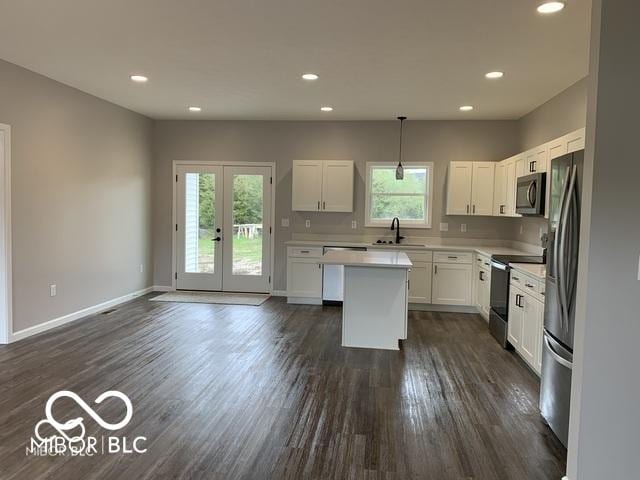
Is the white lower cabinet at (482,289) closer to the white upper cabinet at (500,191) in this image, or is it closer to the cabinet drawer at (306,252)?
the white upper cabinet at (500,191)

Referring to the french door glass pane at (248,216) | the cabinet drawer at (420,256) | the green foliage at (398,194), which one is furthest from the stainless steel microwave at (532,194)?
the french door glass pane at (248,216)

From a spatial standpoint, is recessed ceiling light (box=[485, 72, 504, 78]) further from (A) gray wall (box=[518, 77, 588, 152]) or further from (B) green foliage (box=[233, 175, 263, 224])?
(B) green foliage (box=[233, 175, 263, 224])

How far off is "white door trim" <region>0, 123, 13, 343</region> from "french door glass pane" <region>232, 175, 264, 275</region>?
3269 mm

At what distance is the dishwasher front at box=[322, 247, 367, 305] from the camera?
6539 mm

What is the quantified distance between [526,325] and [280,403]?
7.47ft

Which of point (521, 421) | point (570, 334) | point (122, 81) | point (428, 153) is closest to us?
point (570, 334)

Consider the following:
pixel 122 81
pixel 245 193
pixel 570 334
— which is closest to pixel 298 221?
pixel 245 193

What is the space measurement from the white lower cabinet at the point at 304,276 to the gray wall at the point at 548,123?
2830 mm

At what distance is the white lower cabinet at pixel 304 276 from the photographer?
6656 millimetres

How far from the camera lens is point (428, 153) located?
22.3 ft

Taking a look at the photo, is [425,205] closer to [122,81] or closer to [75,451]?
[122,81]

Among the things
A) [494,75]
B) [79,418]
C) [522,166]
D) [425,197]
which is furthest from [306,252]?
[79,418]

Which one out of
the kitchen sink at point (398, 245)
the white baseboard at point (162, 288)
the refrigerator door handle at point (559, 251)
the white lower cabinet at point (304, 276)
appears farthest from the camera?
the white baseboard at point (162, 288)

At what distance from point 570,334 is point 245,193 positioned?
5.41m
